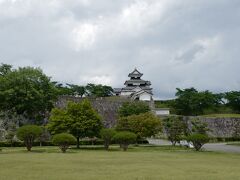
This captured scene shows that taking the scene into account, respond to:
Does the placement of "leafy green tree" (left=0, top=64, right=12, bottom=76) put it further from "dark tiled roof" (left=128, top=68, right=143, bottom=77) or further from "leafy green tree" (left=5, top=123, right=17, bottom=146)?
"dark tiled roof" (left=128, top=68, right=143, bottom=77)

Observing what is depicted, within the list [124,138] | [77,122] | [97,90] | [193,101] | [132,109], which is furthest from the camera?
[97,90]

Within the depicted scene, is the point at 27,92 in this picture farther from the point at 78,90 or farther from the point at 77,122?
the point at 78,90

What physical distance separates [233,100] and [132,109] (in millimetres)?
38729

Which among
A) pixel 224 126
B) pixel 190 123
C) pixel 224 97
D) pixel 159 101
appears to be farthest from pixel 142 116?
pixel 159 101

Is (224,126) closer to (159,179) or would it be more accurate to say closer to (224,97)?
(224,97)

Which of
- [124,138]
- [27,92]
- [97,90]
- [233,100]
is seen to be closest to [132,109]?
[27,92]

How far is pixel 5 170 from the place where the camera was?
20.6 meters

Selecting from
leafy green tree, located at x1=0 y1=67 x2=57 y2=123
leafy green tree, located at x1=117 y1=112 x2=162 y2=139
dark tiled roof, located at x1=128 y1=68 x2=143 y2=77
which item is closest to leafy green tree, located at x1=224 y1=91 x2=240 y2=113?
dark tiled roof, located at x1=128 y1=68 x2=143 y2=77

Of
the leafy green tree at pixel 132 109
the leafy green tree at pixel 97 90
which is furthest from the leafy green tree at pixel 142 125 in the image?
the leafy green tree at pixel 97 90

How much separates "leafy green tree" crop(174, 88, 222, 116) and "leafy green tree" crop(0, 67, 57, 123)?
1513 inches

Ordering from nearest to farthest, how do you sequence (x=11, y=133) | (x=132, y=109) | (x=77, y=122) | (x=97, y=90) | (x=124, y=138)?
1. (x=124, y=138)
2. (x=77, y=122)
3. (x=11, y=133)
4. (x=132, y=109)
5. (x=97, y=90)

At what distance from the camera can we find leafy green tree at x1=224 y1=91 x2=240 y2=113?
300ft

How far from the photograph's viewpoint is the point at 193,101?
290 ft

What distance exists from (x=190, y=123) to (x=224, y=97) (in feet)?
89.0
